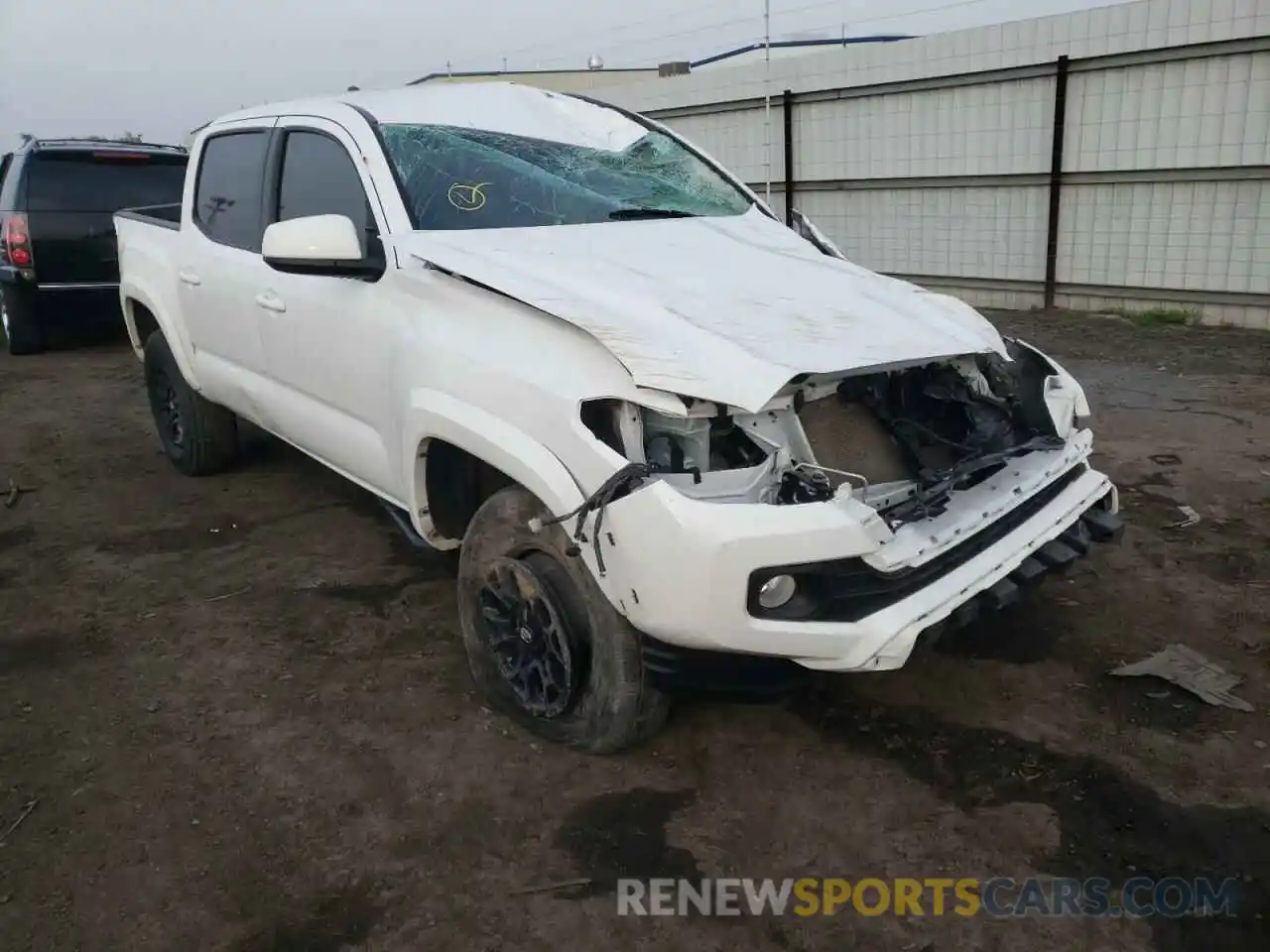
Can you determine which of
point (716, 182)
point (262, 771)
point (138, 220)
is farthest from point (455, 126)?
point (138, 220)

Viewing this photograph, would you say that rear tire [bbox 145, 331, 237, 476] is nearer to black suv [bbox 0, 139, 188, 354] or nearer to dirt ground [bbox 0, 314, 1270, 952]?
dirt ground [bbox 0, 314, 1270, 952]

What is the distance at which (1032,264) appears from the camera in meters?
10.1

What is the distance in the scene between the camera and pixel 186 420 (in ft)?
18.5

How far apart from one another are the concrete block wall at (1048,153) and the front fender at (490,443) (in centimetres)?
813

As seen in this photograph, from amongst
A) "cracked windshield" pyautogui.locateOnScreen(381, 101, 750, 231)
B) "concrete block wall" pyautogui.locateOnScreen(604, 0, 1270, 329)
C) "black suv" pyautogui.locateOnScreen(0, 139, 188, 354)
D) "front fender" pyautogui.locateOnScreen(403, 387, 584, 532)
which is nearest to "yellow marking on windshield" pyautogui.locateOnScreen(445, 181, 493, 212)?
"cracked windshield" pyautogui.locateOnScreen(381, 101, 750, 231)

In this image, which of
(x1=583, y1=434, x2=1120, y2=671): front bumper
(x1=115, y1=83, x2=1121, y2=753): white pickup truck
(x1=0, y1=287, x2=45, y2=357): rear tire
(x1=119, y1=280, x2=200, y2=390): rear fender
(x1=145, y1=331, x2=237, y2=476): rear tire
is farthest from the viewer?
(x1=0, y1=287, x2=45, y2=357): rear tire

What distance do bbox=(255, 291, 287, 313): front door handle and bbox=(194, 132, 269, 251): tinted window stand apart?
10.4 inches

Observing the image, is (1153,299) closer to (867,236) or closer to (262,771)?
(867,236)

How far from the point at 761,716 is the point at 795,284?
4.37ft

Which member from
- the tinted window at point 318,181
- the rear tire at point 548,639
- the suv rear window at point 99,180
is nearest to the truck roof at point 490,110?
the tinted window at point 318,181

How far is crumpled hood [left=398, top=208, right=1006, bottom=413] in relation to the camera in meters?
2.52

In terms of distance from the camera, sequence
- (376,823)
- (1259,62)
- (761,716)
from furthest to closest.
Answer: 1. (1259,62)
2. (761,716)
3. (376,823)

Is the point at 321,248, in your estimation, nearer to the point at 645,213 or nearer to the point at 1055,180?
the point at 645,213

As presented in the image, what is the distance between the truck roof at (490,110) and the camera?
3.84 m
